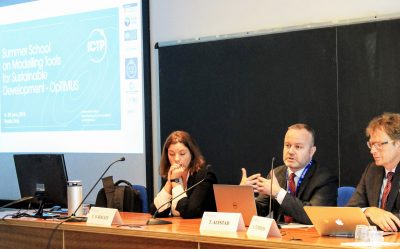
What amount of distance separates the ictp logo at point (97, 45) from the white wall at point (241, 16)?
1.47ft

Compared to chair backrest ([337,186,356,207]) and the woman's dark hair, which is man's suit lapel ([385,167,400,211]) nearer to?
chair backrest ([337,186,356,207])

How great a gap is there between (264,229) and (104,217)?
1.09m

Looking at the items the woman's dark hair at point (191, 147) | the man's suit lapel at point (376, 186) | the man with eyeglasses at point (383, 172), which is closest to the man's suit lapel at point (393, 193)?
the man with eyeglasses at point (383, 172)

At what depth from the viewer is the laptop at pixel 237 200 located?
3.28 metres

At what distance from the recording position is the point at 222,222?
10.2ft

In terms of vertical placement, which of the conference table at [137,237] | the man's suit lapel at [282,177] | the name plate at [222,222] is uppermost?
the man's suit lapel at [282,177]

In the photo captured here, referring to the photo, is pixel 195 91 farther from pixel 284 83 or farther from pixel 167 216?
pixel 167 216

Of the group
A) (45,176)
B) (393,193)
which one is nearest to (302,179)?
(393,193)

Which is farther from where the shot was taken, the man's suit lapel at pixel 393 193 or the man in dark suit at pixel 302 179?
the man in dark suit at pixel 302 179

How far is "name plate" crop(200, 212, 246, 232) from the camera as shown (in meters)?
3.06

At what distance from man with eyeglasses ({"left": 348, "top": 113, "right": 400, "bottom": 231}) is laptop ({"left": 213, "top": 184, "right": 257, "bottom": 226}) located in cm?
53

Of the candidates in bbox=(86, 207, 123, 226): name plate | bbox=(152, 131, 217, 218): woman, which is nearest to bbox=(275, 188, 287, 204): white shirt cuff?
bbox=(152, 131, 217, 218): woman

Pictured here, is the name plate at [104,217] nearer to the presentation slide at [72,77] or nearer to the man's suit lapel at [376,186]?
the man's suit lapel at [376,186]

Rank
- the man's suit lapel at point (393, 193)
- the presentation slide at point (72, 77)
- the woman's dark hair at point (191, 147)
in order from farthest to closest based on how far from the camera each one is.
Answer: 1. the presentation slide at point (72, 77)
2. the woman's dark hair at point (191, 147)
3. the man's suit lapel at point (393, 193)
